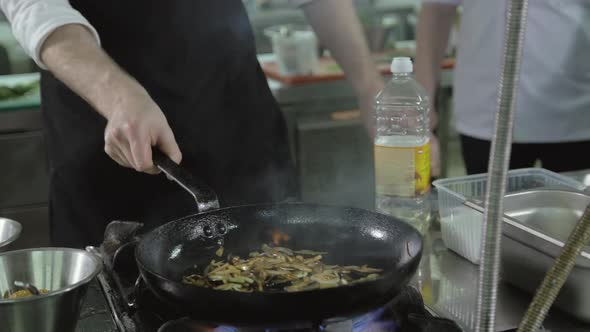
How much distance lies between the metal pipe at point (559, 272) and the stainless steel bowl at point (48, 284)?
0.54 meters

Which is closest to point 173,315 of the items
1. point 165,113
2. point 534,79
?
point 165,113

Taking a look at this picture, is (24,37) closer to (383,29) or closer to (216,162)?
(216,162)

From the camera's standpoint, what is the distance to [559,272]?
22.5 inches

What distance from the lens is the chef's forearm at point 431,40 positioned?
2.16m

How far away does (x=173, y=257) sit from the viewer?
41.3 inches

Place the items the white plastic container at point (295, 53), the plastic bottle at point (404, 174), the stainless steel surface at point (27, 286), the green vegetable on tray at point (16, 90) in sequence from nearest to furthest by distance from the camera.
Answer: the stainless steel surface at point (27, 286)
the plastic bottle at point (404, 174)
the green vegetable on tray at point (16, 90)
the white plastic container at point (295, 53)

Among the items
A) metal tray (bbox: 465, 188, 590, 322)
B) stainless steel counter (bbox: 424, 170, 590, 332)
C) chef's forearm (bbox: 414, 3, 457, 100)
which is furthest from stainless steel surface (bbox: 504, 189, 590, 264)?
chef's forearm (bbox: 414, 3, 457, 100)

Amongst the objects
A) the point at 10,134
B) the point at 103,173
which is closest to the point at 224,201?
the point at 103,173

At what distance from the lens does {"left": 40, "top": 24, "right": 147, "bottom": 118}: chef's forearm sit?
1.16 meters

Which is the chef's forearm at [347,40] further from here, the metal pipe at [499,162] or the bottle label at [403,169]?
the metal pipe at [499,162]

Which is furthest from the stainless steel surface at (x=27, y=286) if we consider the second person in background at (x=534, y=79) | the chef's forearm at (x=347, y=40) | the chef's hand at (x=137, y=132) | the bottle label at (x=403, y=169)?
the second person in background at (x=534, y=79)

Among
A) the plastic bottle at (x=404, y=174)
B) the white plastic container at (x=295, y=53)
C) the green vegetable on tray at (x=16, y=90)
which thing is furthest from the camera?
the white plastic container at (x=295, y=53)

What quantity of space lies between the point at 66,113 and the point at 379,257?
104 centimetres

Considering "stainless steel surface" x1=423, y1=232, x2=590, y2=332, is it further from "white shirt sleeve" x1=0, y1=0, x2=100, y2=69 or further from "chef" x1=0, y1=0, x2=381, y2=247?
"white shirt sleeve" x1=0, y1=0, x2=100, y2=69
